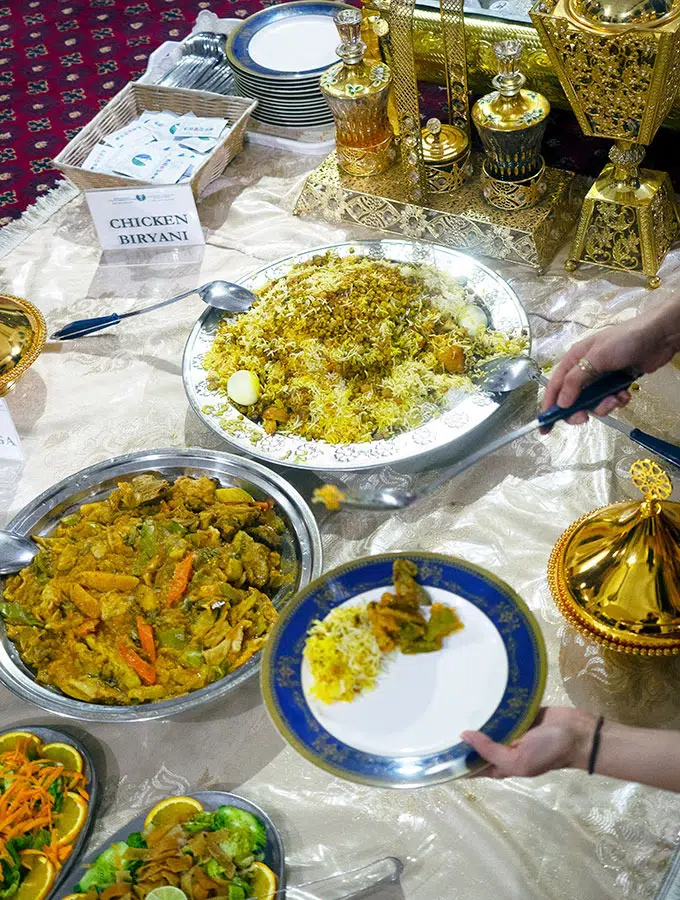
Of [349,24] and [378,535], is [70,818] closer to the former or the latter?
[378,535]

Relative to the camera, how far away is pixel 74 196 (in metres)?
2.48

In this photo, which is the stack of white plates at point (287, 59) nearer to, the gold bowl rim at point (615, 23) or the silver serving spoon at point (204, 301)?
the silver serving spoon at point (204, 301)

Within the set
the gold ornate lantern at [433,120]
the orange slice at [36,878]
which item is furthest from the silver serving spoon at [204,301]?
the orange slice at [36,878]

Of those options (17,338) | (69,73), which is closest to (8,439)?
(17,338)

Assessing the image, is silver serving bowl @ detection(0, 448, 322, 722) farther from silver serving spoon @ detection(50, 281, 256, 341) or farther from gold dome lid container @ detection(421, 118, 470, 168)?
gold dome lid container @ detection(421, 118, 470, 168)

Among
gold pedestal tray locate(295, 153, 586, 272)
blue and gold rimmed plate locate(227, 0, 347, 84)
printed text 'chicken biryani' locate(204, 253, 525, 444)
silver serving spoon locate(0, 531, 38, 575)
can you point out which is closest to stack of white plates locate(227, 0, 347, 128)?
blue and gold rimmed plate locate(227, 0, 347, 84)

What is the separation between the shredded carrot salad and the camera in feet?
3.77

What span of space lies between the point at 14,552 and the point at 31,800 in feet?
1.42

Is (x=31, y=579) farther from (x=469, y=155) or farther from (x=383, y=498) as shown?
(x=469, y=155)

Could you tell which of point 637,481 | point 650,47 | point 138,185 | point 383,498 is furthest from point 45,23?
point 637,481

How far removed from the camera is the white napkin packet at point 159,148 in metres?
2.24

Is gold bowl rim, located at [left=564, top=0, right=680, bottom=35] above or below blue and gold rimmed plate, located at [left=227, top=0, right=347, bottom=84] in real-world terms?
above

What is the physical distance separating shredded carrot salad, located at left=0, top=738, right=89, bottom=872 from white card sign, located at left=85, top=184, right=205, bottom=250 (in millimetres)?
1354

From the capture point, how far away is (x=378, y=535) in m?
1.57
